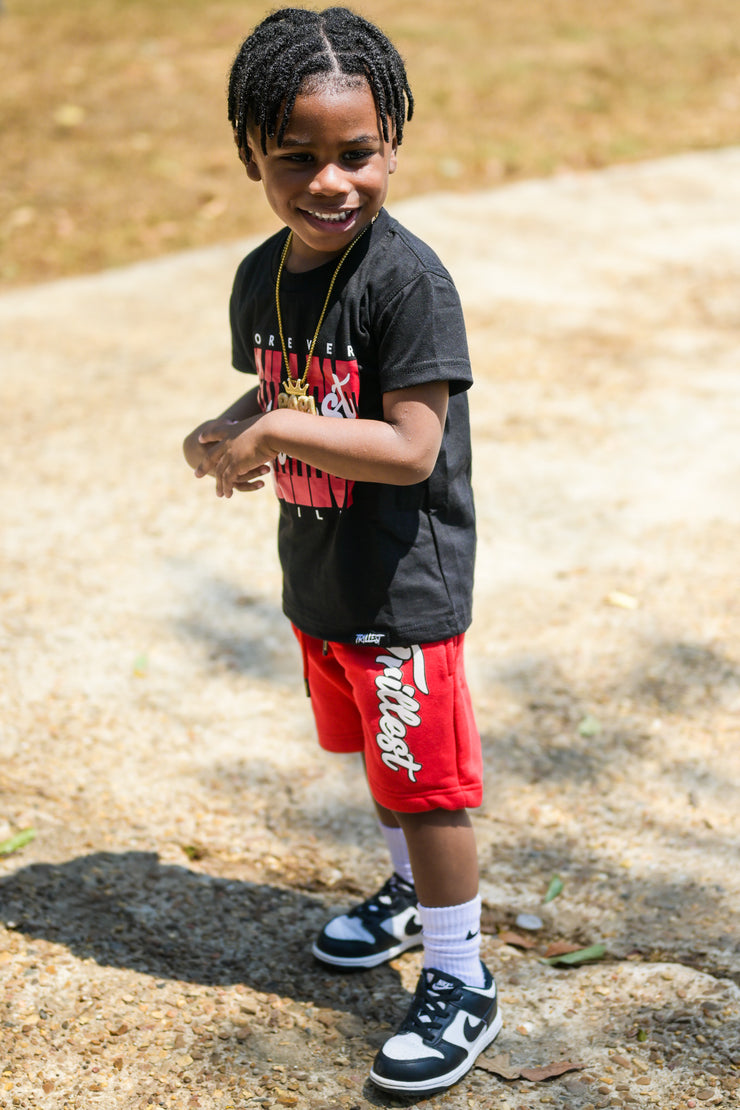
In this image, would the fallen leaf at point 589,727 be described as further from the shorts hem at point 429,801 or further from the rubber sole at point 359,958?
the shorts hem at point 429,801

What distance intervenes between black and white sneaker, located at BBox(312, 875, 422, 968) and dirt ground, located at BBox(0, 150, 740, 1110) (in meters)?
0.05

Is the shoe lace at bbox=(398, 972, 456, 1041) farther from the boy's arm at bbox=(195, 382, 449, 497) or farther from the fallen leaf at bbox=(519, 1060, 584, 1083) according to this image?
the boy's arm at bbox=(195, 382, 449, 497)

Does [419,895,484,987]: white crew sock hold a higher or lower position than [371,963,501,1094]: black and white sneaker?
higher

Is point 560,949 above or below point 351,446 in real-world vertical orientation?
below

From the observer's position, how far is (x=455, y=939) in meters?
2.04

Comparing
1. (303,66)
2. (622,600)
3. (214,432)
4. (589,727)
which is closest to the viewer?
(303,66)

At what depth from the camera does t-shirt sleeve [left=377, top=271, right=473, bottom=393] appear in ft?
5.64

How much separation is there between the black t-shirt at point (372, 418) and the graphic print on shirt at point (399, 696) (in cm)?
4

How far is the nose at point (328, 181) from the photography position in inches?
67.1

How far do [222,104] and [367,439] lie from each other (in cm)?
710

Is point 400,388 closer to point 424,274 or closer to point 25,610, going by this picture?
point 424,274

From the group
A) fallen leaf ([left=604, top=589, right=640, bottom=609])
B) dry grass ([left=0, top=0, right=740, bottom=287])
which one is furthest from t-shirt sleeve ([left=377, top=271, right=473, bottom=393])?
dry grass ([left=0, top=0, right=740, bottom=287])

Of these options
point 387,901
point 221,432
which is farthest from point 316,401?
point 387,901

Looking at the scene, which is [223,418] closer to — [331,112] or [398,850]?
[331,112]
